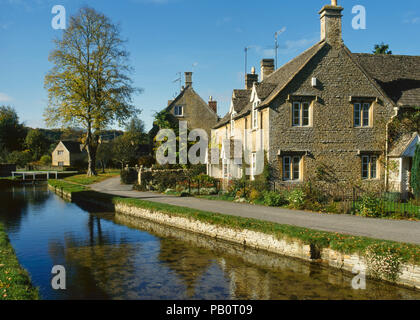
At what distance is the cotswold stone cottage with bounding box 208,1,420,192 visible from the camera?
22312 mm

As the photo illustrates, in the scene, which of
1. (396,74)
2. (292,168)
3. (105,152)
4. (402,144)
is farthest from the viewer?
(105,152)

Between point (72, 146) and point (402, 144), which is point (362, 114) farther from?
point (72, 146)

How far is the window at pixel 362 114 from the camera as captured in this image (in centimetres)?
2302

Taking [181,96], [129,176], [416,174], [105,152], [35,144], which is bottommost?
[129,176]

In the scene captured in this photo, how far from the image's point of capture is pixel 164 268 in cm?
1166

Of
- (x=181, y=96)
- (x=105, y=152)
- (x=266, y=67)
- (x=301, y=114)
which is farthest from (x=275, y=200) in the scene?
(x=105, y=152)

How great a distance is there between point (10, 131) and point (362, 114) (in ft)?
271

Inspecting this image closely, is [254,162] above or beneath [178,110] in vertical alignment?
beneath

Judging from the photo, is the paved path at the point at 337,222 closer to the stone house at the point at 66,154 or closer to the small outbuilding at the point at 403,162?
the small outbuilding at the point at 403,162

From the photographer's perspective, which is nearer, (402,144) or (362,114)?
(402,144)

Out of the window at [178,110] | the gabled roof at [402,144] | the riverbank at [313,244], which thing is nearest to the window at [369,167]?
the gabled roof at [402,144]

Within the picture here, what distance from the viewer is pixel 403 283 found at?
9.40 metres

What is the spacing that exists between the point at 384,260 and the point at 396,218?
6.39 meters
